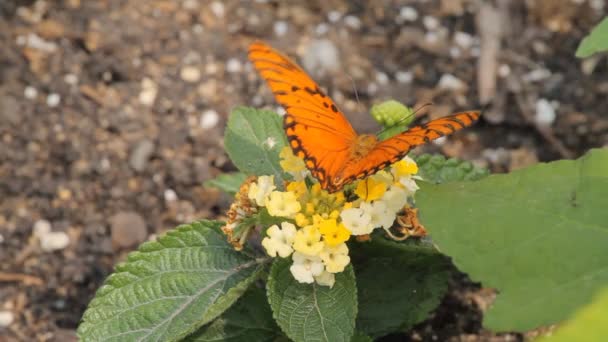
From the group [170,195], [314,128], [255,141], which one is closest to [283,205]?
[314,128]

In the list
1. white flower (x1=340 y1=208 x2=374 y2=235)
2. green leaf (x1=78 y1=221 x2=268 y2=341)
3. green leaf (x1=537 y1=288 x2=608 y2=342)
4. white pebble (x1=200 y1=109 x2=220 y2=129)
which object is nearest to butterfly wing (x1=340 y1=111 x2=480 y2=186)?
white flower (x1=340 y1=208 x2=374 y2=235)

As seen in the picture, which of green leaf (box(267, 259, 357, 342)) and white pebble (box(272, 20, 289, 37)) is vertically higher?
white pebble (box(272, 20, 289, 37))

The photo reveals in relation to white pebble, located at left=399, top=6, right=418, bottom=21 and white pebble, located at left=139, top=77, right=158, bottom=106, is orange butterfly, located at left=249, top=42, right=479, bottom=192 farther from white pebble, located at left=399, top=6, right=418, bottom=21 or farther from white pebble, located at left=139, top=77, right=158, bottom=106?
white pebble, located at left=399, top=6, right=418, bottom=21

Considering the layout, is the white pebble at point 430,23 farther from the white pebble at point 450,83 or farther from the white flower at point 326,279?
the white flower at point 326,279

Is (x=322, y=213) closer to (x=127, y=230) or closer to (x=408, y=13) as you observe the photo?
(x=127, y=230)

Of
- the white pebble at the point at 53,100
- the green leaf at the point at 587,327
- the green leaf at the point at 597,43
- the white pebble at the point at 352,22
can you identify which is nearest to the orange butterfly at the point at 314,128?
the green leaf at the point at 597,43
